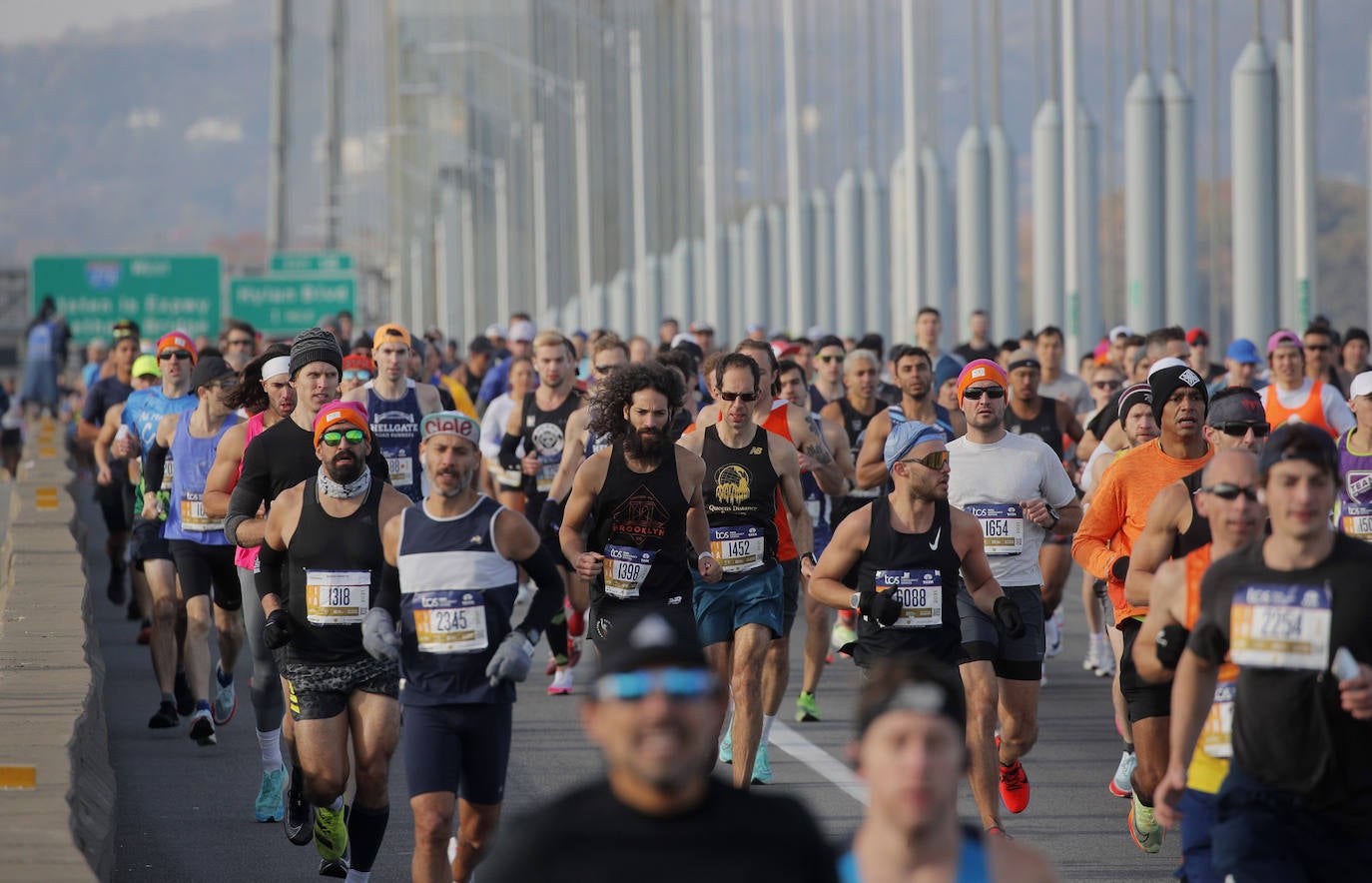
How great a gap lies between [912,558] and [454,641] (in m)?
1.95

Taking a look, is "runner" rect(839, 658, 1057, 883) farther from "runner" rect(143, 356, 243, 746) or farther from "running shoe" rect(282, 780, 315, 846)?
"runner" rect(143, 356, 243, 746)

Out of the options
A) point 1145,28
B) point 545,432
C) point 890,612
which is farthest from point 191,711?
point 1145,28

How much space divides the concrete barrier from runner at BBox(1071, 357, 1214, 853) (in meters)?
3.70

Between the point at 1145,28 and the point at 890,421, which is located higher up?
the point at 1145,28

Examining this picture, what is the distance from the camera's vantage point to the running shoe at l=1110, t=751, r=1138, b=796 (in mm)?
10031

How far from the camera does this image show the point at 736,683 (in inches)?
401

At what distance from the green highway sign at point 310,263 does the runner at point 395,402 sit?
42102 mm

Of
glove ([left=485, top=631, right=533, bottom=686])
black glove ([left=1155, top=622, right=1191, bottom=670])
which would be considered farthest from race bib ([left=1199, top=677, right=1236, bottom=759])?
glove ([left=485, top=631, right=533, bottom=686])

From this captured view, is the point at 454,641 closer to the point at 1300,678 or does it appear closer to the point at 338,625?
the point at 338,625

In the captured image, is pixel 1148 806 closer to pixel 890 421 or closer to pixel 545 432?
pixel 890 421

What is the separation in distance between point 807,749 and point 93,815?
13.6 feet

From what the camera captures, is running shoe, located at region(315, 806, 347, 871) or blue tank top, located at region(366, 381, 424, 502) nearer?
running shoe, located at region(315, 806, 347, 871)

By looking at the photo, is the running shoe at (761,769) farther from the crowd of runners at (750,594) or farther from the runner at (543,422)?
the runner at (543,422)

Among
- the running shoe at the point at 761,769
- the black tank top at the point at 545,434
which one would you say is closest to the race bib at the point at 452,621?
the running shoe at the point at 761,769
